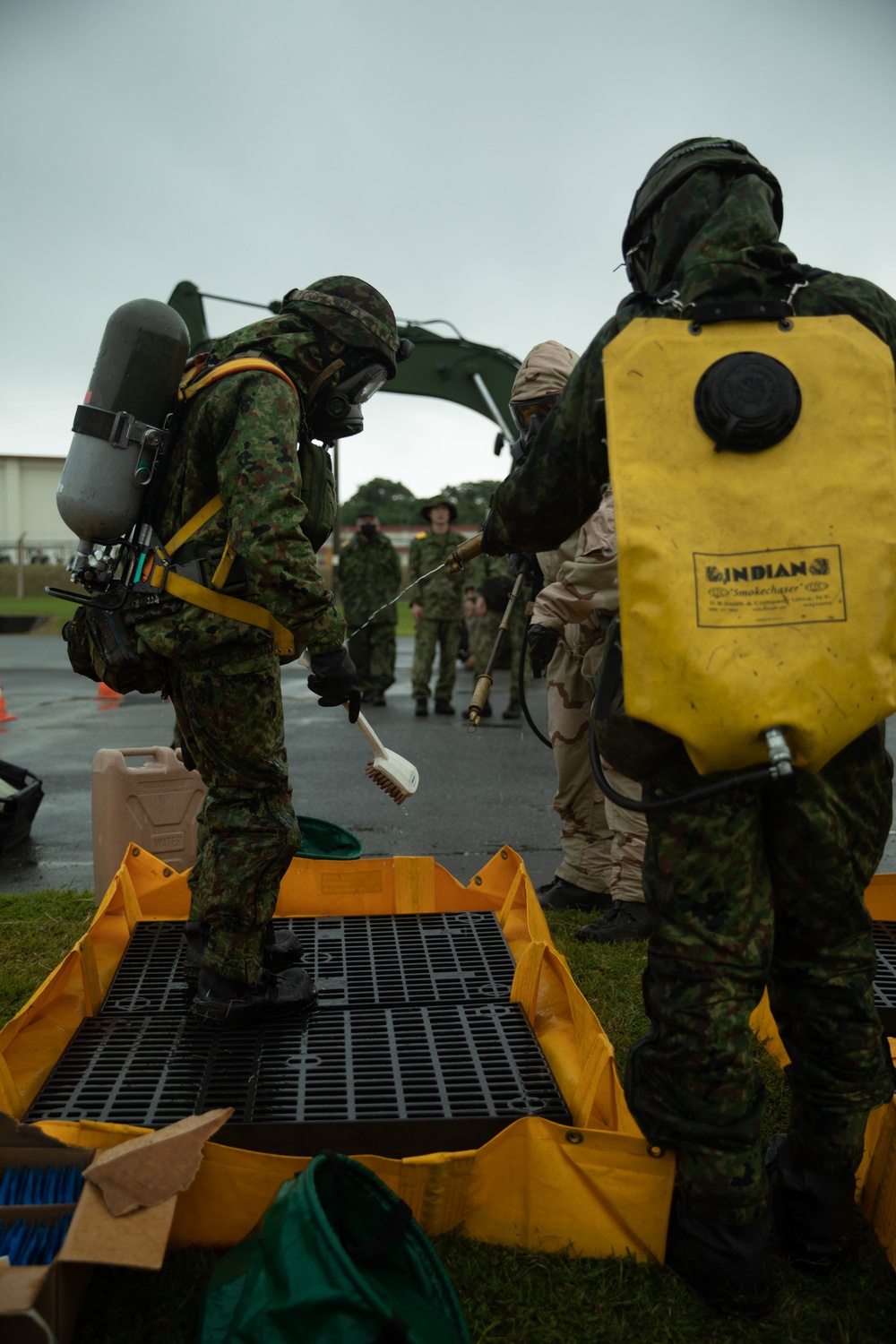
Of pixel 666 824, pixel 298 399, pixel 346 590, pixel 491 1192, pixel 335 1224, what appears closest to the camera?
pixel 335 1224

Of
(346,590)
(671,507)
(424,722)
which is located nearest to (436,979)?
(671,507)

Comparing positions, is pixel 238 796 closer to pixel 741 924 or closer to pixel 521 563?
pixel 521 563

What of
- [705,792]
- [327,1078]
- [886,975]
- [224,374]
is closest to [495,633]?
[886,975]

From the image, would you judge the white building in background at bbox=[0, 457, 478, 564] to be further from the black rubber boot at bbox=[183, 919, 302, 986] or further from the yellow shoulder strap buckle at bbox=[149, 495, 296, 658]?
the yellow shoulder strap buckle at bbox=[149, 495, 296, 658]

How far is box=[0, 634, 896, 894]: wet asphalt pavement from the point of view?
222 inches

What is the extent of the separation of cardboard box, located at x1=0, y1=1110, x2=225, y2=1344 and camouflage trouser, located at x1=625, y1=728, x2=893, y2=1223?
92 centimetres

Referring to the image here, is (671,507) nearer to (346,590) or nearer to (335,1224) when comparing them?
(335,1224)

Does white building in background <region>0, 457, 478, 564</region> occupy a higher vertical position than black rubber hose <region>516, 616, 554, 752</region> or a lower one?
higher

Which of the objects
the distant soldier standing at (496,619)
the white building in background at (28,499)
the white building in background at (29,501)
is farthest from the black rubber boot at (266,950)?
the white building in background at (28,499)

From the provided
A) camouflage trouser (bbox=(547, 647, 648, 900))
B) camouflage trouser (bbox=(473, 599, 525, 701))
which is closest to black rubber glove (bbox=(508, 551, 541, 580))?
camouflage trouser (bbox=(547, 647, 648, 900))

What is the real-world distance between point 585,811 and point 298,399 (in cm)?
227

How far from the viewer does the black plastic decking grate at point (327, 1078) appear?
248cm

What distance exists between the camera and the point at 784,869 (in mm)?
2137

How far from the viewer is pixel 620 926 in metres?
4.05
